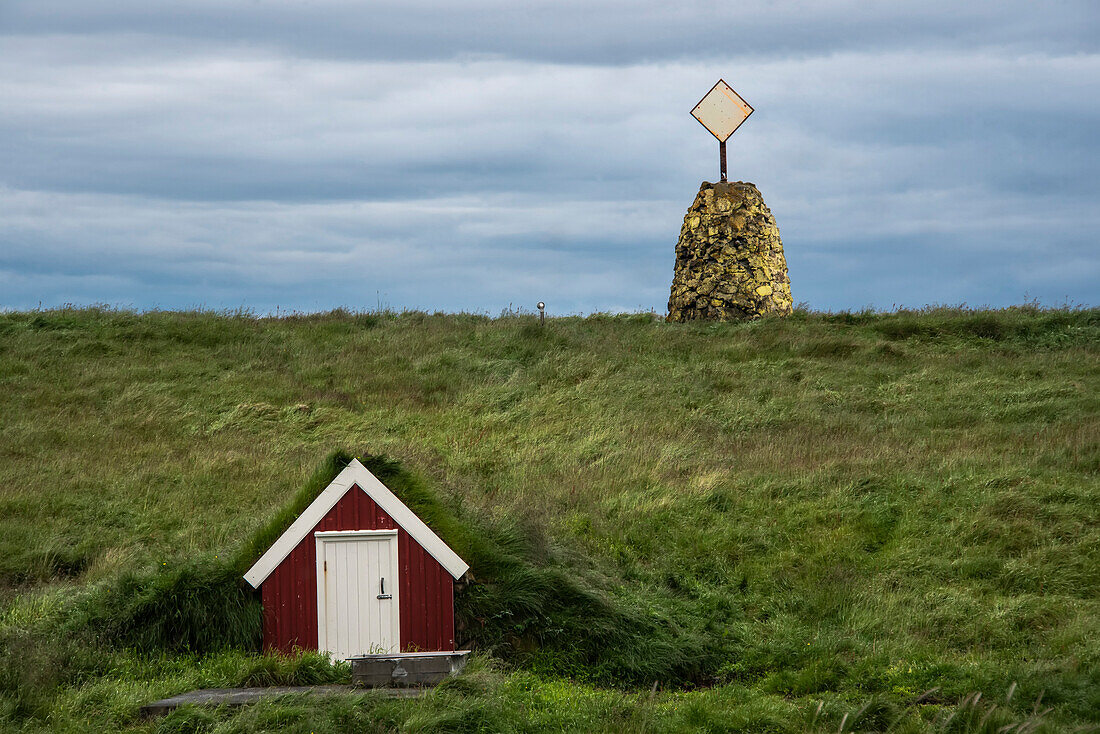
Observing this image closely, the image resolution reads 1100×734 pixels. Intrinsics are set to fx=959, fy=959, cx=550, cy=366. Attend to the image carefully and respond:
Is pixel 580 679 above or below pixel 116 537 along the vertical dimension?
below

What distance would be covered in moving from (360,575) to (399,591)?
19.2 inches

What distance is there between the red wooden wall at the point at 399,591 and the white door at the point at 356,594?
89 millimetres

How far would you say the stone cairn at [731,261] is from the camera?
111 feet

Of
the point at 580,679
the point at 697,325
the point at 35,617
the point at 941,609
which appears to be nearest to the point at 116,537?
the point at 35,617

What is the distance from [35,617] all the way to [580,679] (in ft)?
23.4

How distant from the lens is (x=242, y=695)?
980cm

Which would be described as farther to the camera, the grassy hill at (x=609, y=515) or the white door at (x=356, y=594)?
the white door at (x=356, y=594)

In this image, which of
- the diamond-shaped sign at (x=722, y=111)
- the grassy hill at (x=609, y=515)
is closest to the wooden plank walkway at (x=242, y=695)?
the grassy hill at (x=609, y=515)

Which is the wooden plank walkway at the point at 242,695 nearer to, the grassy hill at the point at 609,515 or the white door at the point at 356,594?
the grassy hill at the point at 609,515

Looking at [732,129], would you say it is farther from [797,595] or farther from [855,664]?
[855,664]

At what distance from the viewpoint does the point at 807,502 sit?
16969 millimetres

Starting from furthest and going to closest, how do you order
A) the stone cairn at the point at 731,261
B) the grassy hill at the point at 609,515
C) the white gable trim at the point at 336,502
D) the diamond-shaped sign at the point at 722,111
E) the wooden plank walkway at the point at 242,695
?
1. the diamond-shaped sign at the point at 722,111
2. the stone cairn at the point at 731,261
3. the white gable trim at the point at 336,502
4. the grassy hill at the point at 609,515
5. the wooden plank walkway at the point at 242,695

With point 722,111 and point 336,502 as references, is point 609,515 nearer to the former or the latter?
point 336,502

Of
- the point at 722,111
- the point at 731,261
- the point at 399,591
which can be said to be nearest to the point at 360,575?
the point at 399,591
